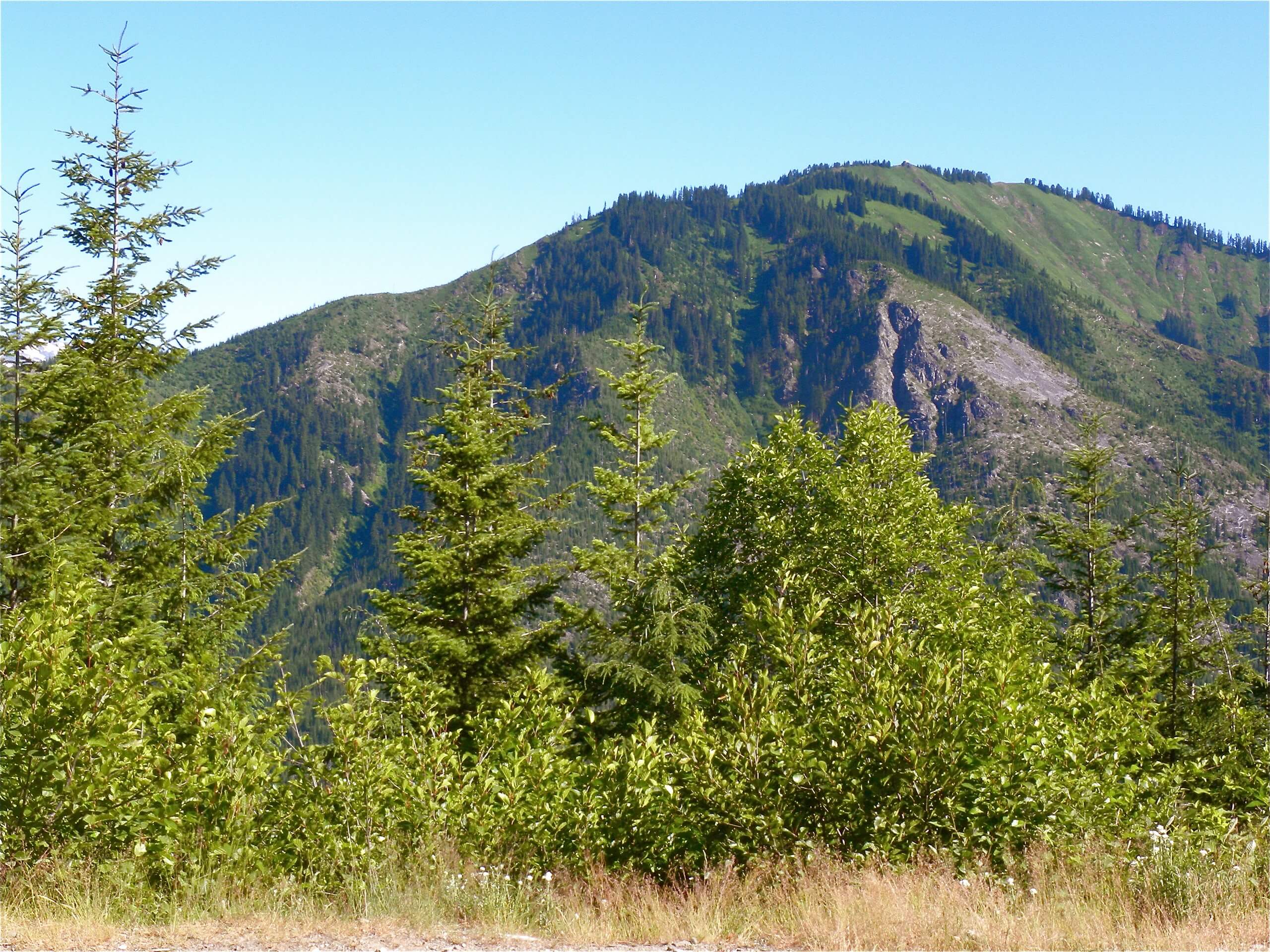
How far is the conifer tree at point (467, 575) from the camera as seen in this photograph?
58.6ft

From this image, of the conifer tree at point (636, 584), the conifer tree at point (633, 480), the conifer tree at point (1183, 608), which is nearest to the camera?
the conifer tree at point (636, 584)

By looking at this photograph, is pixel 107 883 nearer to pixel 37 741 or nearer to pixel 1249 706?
pixel 37 741

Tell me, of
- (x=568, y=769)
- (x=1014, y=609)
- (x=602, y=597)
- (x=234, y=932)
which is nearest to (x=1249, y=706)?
(x=1014, y=609)

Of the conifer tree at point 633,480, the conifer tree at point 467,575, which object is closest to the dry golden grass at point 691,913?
the conifer tree at point 467,575

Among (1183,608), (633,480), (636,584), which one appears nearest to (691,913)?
(636,584)

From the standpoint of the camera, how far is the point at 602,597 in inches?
6929

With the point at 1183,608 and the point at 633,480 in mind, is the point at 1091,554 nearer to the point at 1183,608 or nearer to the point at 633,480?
the point at 1183,608

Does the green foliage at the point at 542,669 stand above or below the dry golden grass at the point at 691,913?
above

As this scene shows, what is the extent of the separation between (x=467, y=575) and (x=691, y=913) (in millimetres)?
11905

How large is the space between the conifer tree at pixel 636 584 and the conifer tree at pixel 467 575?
5.07 feet

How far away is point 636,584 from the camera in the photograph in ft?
69.8

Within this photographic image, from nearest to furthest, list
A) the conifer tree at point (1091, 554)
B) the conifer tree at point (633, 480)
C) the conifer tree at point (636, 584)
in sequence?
the conifer tree at point (636, 584), the conifer tree at point (633, 480), the conifer tree at point (1091, 554)

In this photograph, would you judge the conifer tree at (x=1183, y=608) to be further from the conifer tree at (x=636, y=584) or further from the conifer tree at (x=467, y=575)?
the conifer tree at (x=467, y=575)

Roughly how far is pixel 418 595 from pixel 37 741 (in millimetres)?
12016
